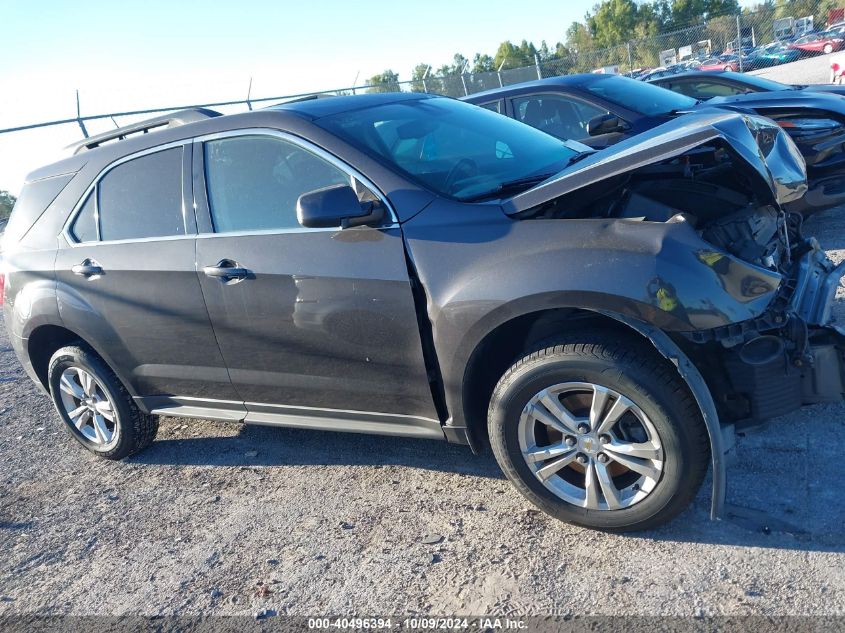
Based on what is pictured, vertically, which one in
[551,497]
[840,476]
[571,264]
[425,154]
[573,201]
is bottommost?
[840,476]

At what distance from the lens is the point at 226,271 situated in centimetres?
371

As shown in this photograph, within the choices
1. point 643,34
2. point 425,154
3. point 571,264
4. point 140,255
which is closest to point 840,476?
point 571,264

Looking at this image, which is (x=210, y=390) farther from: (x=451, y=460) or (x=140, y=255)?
(x=451, y=460)

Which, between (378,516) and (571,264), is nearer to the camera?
(571,264)

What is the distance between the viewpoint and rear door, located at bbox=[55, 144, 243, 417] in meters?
3.95

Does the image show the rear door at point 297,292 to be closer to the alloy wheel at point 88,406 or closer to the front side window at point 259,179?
the front side window at point 259,179

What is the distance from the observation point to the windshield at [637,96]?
7.01 m

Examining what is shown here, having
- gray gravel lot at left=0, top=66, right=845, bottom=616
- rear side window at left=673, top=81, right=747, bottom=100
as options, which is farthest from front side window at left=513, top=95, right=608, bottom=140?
gray gravel lot at left=0, top=66, right=845, bottom=616

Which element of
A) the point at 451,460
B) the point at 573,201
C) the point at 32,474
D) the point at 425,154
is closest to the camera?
the point at 573,201

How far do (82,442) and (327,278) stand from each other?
251 cm

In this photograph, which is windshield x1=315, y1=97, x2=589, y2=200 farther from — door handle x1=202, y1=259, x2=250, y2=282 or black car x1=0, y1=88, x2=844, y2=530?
door handle x1=202, y1=259, x2=250, y2=282

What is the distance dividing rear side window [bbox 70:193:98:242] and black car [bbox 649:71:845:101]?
650 centimetres

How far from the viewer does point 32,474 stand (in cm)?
477

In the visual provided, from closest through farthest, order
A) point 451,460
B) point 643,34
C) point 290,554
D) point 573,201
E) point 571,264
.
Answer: point 571,264, point 573,201, point 290,554, point 451,460, point 643,34
